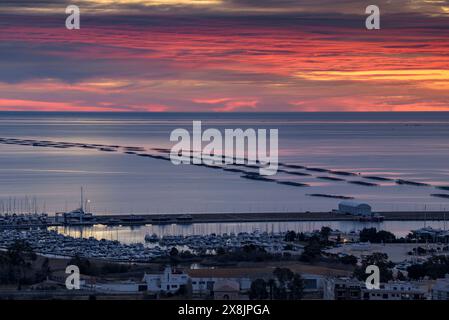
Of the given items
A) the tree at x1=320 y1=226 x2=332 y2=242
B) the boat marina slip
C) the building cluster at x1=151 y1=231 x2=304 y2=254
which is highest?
the boat marina slip

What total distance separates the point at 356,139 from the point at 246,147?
12.2 m

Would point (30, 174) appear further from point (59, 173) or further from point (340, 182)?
point (340, 182)

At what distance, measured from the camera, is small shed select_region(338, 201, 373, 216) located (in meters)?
22.7

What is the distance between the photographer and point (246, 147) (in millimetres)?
51500

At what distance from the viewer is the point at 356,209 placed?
22906 mm

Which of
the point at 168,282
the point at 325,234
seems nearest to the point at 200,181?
the point at 325,234

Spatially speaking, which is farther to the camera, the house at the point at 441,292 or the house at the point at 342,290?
the house at the point at 342,290

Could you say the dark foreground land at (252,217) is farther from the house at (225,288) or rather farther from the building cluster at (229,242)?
the house at (225,288)

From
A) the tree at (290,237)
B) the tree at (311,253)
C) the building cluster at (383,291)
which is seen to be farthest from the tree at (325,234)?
the building cluster at (383,291)

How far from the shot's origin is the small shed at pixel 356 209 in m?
22.7

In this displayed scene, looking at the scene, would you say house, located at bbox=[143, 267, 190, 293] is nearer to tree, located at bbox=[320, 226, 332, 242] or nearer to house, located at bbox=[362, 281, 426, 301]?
house, located at bbox=[362, 281, 426, 301]

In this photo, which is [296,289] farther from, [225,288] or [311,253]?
[311,253]

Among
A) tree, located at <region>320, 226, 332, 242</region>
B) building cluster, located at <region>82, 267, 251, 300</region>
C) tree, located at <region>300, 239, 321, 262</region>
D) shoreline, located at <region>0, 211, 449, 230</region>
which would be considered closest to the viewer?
building cluster, located at <region>82, 267, 251, 300</region>

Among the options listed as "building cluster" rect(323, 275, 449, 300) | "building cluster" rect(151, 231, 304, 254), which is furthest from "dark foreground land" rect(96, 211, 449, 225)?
"building cluster" rect(323, 275, 449, 300)
